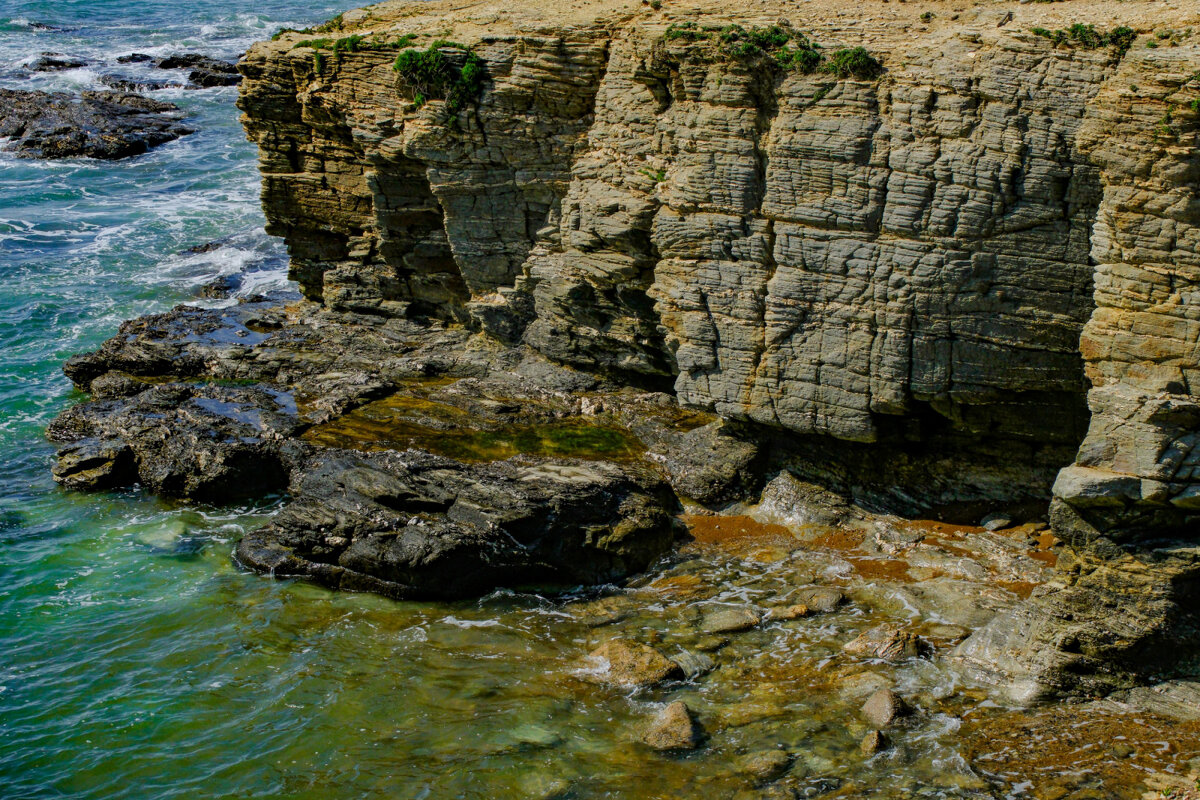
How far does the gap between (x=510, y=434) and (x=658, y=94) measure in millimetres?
8462

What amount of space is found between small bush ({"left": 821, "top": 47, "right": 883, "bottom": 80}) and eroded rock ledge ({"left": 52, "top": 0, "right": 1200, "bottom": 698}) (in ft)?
0.49

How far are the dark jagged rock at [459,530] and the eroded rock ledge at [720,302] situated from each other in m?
0.09

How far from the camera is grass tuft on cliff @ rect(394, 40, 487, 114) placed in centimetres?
2400

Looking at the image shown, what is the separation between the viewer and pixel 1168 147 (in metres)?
14.5

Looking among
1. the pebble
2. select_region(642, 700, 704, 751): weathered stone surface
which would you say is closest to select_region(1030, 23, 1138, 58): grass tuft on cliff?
the pebble

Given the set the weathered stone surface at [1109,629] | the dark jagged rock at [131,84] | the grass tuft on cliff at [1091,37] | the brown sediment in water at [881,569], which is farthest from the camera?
the dark jagged rock at [131,84]

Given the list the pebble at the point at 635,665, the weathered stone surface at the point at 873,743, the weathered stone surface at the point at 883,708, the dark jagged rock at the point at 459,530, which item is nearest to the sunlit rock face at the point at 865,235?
the weathered stone surface at the point at 883,708

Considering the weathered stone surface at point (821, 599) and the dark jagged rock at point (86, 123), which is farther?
the dark jagged rock at point (86, 123)

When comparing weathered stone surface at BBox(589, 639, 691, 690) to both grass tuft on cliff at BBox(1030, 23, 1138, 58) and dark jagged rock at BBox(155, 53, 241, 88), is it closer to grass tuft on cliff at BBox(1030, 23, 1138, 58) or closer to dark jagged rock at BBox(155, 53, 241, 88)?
grass tuft on cliff at BBox(1030, 23, 1138, 58)

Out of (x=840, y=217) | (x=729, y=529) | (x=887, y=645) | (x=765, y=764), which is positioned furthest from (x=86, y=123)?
(x=765, y=764)

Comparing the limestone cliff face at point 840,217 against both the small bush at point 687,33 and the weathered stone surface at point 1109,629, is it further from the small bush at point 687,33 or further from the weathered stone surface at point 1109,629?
the weathered stone surface at point 1109,629

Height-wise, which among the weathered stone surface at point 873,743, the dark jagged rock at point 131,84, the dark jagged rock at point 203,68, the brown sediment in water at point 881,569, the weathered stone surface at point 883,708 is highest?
the dark jagged rock at point 203,68

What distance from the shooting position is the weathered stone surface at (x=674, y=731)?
1480 cm

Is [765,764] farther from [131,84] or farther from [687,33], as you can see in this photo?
[131,84]
